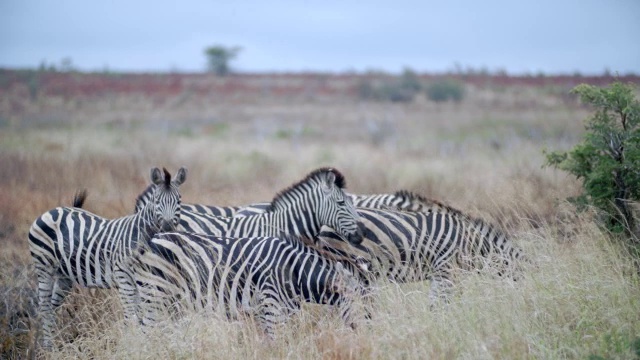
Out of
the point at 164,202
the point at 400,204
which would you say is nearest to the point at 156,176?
the point at 164,202

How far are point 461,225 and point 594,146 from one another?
1.96 meters

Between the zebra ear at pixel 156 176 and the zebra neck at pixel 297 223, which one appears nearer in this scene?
the zebra ear at pixel 156 176

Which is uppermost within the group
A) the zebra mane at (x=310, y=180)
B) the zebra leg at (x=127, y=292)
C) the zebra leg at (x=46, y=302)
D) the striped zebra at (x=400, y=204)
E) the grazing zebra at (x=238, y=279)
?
the zebra mane at (x=310, y=180)

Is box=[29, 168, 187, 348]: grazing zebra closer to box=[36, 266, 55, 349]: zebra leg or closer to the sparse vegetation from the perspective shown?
box=[36, 266, 55, 349]: zebra leg

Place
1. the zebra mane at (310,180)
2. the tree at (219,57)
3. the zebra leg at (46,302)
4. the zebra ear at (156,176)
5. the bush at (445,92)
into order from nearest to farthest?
the zebra leg at (46,302), the zebra ear at (156,176), the zebra mane at (310,180), the bush at (445,92), the tree at (219,57)

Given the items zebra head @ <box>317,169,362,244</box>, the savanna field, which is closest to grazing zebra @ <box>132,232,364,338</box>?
the savanna field

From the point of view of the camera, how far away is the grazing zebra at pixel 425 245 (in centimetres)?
798

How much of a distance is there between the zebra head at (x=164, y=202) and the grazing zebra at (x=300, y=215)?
1.83 feet

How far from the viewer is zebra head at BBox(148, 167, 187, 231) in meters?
8.11

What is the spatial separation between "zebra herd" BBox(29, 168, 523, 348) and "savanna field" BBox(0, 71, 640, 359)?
0.25 metres

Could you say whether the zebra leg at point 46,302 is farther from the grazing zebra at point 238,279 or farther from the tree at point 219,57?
the tree at point 219,57

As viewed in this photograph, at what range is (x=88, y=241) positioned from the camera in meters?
8.45

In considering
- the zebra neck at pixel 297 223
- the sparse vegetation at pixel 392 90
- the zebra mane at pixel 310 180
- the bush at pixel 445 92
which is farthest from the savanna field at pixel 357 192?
the sparse vegetation at pixel 392 90

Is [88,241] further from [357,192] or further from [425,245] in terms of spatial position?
[357,192]
